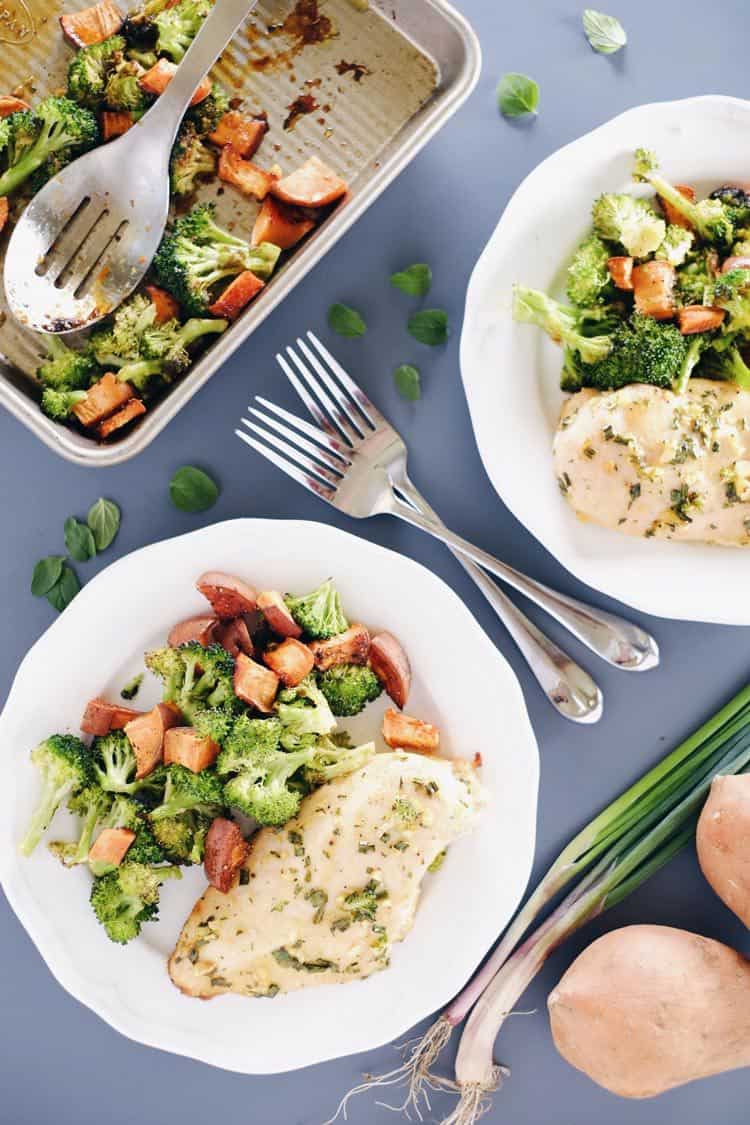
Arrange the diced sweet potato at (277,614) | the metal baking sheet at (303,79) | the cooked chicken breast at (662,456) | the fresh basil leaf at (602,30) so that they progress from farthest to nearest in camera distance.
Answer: the fresh basil leaf at (602,30), the metal baking sheet at (303,79), the diced sweet potato at (277,614), the cooked chicken breast at (662,456)

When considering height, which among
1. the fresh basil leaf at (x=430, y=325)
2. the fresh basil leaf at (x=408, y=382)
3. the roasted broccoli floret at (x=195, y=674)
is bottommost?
the roasted broccoli floret at (x=195, y=674)

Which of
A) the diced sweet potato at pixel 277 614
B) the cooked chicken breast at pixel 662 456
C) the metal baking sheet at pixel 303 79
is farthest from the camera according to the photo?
the metal baking sheet at pixel 303 79

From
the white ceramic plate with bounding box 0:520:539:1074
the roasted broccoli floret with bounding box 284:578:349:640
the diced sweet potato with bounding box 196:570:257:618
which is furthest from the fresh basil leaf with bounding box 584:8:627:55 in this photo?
the diced sweet potato with bounding box 196:570:257:618

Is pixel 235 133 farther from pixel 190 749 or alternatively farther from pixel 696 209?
pixel 190 749

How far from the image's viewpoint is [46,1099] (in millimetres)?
2564

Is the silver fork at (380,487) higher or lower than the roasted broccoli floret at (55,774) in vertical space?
higher

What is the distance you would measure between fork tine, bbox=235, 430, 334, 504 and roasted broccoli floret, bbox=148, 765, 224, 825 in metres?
0.71

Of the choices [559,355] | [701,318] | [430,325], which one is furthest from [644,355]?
[430,325]

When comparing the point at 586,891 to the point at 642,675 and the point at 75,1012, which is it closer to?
the point at 642,675

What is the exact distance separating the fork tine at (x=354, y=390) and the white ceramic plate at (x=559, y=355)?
0.85ft

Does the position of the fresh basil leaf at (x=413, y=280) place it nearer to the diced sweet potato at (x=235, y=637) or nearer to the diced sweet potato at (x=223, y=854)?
the diced sweet potato at (x=235, y=637)

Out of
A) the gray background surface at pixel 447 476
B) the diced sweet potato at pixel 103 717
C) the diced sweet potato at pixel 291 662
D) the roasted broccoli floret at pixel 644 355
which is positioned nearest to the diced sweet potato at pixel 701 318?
the roasted broccoli floret at pixel 644 355

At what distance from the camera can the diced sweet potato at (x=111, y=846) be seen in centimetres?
221

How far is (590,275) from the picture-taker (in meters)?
2.14
